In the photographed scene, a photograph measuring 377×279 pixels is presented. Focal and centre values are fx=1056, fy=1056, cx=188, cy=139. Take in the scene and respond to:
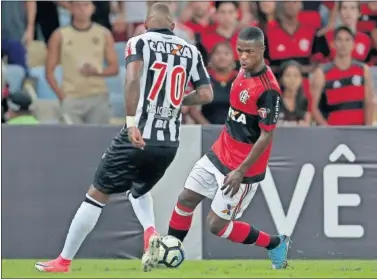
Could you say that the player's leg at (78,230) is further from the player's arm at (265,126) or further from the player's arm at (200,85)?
the player's arm at (265,126)

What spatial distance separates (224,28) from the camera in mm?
14125

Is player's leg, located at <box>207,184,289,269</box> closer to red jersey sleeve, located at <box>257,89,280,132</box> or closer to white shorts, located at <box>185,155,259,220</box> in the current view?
white shorts, located at <box>185,155,259,220</box>

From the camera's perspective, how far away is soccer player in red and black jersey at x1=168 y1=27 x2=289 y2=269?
871cm

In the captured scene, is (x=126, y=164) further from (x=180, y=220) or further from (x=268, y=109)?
(x=268, y=109)

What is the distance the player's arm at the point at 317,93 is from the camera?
44.1ft

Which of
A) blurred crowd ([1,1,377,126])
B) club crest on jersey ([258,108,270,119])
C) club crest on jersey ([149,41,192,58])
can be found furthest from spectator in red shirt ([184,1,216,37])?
club crest on jersey ([258,108,270,119])

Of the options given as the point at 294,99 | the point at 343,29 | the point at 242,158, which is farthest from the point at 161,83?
the point at 343,29

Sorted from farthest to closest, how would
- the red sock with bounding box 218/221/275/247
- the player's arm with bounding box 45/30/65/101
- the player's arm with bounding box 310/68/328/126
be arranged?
the player's arm with bounding box 45/30/65/101
the player's arm with bounding box 310/68/328/126
the red sock with bounding box 218/221/275/247

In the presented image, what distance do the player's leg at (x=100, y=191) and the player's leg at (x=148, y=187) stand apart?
0.13m

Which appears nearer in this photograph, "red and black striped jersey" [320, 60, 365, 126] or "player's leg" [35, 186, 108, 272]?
"player's leg" [35, 186, 108, 272]

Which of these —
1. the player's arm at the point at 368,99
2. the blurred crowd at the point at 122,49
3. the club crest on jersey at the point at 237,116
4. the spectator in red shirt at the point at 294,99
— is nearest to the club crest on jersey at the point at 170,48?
the club crest on jersey at the point at 237,116

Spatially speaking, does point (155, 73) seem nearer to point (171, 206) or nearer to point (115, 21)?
point (171, 206)

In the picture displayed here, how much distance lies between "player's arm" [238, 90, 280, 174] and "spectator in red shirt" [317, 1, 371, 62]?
5.82 m

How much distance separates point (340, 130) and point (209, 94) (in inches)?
105
